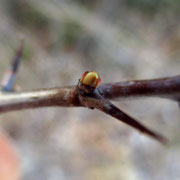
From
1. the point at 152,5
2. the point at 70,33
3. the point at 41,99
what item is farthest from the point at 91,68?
the point at 41,99

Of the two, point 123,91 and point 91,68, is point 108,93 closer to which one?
point 123,91

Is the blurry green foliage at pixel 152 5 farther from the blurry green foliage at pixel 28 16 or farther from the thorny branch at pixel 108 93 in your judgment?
the thorny branch at pixel 108 93

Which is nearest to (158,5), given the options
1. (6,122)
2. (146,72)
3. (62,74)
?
(146,72)

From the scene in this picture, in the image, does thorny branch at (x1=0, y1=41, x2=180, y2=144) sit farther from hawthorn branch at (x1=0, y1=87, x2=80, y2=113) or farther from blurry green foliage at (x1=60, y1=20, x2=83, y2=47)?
blurry green foliage at (x1=60, y1=20, x2=83, y2=47)

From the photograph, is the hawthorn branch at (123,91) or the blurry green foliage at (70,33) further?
the blurry green foliage at (70,33)

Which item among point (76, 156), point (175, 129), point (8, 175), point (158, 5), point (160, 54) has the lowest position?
point (8, 175)

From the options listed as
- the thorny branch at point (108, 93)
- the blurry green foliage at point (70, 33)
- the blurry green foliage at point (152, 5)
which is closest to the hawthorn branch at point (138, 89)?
the thorny branch at point (108, 93)

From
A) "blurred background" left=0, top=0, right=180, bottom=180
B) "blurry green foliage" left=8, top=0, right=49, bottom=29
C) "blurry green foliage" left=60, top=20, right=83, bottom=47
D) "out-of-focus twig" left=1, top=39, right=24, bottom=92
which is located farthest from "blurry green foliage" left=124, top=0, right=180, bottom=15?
"out-of-focus twig" left=1, top=39, right=24, bottom=92

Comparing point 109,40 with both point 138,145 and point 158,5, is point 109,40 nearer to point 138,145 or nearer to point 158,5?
point 158,5
